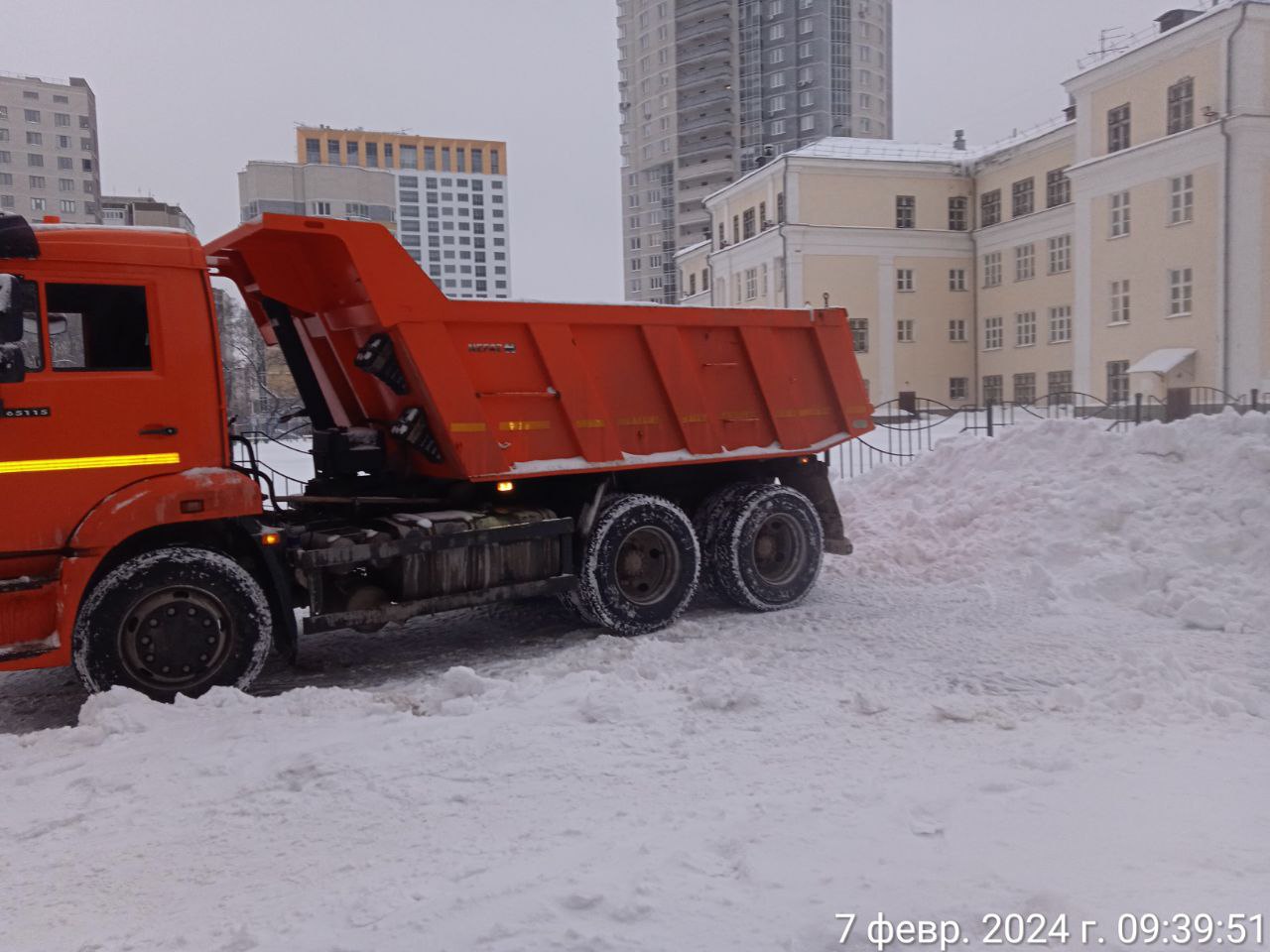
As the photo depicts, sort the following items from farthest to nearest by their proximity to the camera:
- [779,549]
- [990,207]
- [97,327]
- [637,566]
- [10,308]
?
[990,207] < [779,549] < [637,566] < [97,327] < [10,308]

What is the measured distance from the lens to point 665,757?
466 cm

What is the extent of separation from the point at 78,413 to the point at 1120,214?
114ft

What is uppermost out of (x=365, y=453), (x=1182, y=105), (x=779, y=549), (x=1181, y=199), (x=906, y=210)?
(x=1182, y=105)

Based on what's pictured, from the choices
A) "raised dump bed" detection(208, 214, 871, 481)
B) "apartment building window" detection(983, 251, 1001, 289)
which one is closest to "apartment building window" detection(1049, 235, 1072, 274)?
"apartment building window" detection(983, 251, 1001, 289)

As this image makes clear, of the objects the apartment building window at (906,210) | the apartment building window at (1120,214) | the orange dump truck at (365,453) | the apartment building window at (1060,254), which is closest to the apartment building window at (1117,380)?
the apartment building window at (1120,214)

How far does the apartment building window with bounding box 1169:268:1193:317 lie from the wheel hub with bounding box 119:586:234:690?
104 feet

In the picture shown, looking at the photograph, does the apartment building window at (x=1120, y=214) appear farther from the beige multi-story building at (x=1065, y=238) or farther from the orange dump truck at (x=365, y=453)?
the orange dump truck at (x=365, y=453)

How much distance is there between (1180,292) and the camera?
30.6 meters

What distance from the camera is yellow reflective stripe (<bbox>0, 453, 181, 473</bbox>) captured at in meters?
5.31

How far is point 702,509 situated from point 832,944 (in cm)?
569

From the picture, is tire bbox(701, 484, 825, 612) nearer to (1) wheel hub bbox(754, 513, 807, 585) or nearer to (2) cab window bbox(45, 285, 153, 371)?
(1) wheel hub bbox(754, 513, 807, 585)

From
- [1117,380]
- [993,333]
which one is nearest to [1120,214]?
[1117,380]

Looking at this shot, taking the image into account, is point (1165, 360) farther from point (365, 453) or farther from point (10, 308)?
point (10, 308)

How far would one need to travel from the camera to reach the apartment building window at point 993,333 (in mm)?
43938
